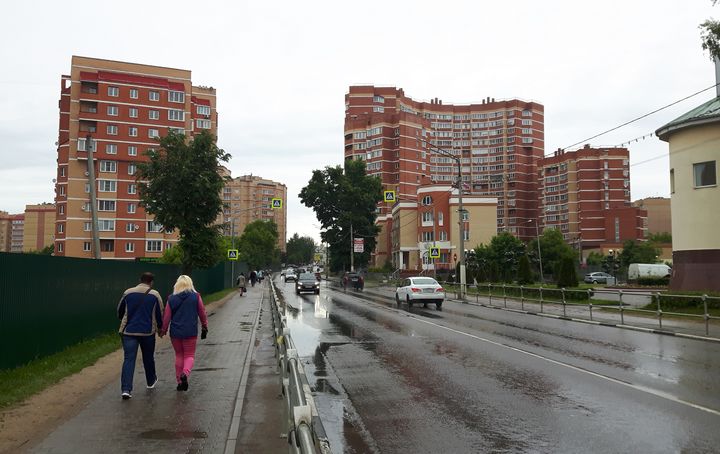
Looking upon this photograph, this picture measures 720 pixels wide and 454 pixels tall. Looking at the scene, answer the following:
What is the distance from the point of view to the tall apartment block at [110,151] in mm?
74438

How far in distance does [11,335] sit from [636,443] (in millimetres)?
9657

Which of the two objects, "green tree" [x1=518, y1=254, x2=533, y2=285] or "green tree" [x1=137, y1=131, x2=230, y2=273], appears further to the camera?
"green tree" [x1=518, y1=254, x2=533, y2=285]

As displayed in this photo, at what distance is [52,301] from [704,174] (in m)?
25.7

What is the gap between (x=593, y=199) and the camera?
4636 inches

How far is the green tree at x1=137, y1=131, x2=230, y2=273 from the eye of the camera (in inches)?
1048

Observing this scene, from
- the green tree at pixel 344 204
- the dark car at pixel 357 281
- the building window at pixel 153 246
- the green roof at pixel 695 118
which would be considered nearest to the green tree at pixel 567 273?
the green roof at pixel 695 118

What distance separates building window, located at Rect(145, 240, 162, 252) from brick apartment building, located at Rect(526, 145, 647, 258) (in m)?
76.7

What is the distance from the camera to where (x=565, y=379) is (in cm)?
930

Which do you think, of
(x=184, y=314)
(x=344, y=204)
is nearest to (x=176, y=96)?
(x=344, y=204)

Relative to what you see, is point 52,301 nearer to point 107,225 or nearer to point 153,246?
point 107,225

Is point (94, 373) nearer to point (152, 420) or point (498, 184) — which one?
point (152, 420)

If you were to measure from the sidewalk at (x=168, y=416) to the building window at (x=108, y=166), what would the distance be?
2801 inches

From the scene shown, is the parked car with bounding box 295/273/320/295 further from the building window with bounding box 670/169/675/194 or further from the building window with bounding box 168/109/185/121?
the building window with bounding box 168/109/185/121

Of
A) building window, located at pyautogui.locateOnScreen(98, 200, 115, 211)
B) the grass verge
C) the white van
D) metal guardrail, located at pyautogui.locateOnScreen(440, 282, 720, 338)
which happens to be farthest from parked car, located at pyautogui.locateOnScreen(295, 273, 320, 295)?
building window, located at pyautogui.locateOnScreen(98, 200, 115, 211)
